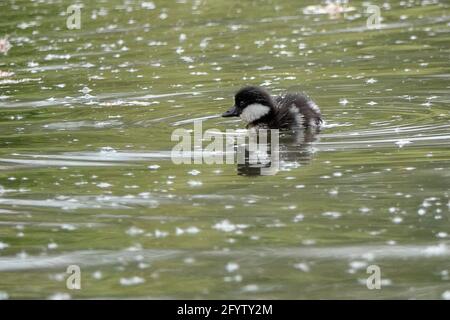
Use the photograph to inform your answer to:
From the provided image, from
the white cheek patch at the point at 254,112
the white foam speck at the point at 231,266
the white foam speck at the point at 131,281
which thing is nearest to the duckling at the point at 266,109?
the white cheek patch at the point at 254,112

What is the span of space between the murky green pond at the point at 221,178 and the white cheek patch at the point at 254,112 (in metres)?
0.34

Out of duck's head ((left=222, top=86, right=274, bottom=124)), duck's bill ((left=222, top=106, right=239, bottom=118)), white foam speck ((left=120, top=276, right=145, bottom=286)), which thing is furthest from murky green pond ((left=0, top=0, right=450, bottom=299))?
duck's head ((left=222, top=86, right=274, bottom=124))

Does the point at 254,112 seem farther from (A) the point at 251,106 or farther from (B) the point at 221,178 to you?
(B) the point at 221,178

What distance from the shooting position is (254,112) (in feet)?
36.1

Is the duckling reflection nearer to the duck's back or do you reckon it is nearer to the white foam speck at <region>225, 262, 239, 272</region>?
the duck's back

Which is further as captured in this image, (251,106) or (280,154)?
(251,106)

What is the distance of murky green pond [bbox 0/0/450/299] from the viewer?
6457 mm

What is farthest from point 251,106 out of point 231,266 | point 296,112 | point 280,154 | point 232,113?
point 231,266

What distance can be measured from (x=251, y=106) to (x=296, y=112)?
1.56 feet

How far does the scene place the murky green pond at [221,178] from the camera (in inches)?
254

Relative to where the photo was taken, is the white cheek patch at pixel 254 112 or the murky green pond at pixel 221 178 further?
the white cheek patch at pixel 254 112

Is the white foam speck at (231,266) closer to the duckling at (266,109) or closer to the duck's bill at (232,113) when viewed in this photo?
the duckling at (266,109)

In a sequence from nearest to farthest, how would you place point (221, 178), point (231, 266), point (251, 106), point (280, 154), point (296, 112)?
point (231, 266) → point (221, 178) → point (280, 154) → point (296, 112) → point (251, 106)

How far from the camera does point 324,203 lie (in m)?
7.70
